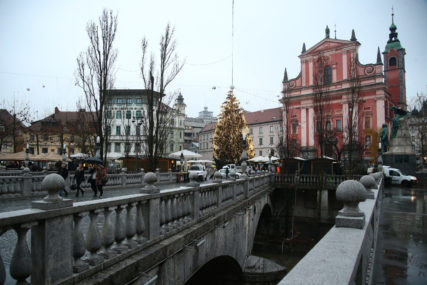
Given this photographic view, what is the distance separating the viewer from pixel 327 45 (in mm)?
52500

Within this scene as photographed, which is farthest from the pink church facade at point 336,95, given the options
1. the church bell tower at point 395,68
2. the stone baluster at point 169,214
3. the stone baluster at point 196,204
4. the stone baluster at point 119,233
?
the stone baluster at point 119,233

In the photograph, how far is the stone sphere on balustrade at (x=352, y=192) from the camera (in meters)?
3.90

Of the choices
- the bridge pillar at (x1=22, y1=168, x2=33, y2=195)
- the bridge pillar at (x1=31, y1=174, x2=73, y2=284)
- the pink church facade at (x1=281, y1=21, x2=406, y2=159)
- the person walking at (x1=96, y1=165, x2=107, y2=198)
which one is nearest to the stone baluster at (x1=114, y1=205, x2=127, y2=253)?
the bridge pillar at (x1=31, y1=174, x2=73, y2=284)

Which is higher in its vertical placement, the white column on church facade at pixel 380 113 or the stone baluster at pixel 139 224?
the white column on church facade at pixel 380 113

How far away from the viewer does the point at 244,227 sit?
39.1 ft

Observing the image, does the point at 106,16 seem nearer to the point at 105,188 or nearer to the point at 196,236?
the point at 105,188

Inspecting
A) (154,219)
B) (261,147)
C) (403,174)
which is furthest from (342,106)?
(154,219)

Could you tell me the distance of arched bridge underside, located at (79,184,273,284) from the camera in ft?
13.2

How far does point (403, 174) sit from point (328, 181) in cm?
1253

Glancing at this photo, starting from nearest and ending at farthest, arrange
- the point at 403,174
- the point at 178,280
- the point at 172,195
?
1. the point at 178,280
2. the point at 172,195
3. the point at 403,174

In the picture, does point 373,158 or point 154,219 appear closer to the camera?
point 154,219

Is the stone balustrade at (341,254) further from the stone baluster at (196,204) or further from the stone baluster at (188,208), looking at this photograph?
the stone baluster at (196,204)

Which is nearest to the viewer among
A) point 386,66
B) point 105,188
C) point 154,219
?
point 154,219

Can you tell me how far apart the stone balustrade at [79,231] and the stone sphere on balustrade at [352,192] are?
111 inches
